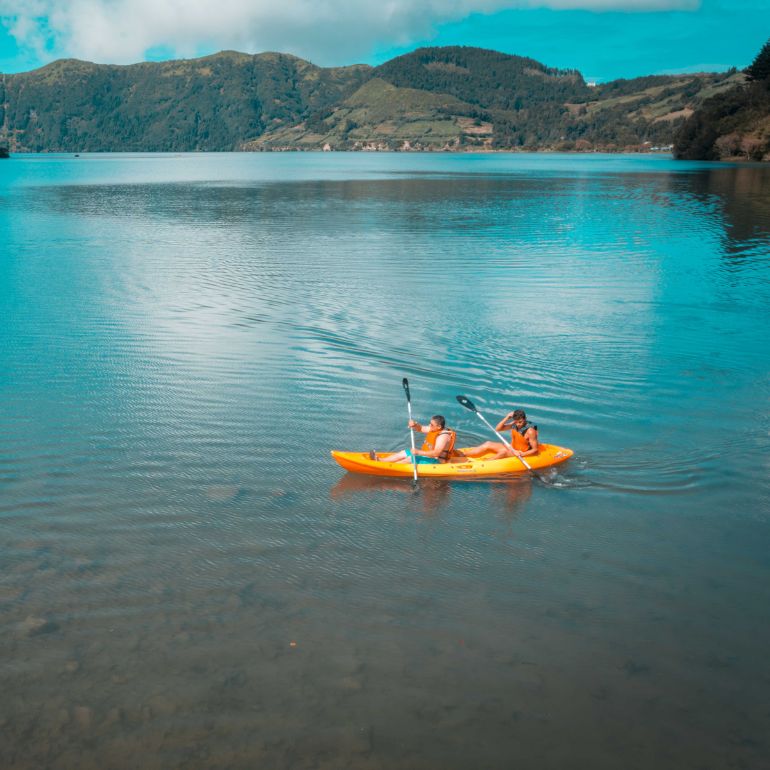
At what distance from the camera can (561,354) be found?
2031 cm

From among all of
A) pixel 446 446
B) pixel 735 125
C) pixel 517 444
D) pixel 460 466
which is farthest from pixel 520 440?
pixel 735 125

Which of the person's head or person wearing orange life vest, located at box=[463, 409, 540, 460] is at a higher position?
the person's head

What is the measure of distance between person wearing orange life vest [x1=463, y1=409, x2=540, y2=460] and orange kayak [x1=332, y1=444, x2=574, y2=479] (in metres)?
0.15

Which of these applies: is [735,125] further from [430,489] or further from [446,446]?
[430,489]

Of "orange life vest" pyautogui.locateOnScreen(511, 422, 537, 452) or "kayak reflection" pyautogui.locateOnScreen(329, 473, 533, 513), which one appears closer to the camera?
"kayak reflection" pyautogui.locateOnScreen(329, 473, 533, 513)

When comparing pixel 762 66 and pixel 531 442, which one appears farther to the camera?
pixel 762 66

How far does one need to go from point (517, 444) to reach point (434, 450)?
155cm

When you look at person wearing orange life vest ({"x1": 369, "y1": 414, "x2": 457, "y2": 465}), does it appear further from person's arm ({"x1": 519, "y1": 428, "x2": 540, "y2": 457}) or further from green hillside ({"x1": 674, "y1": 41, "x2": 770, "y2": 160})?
green hillside ({"x1": 674, "y1": 41, "x2": 770, "y2": 160})

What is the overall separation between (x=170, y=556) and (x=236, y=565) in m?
0.97

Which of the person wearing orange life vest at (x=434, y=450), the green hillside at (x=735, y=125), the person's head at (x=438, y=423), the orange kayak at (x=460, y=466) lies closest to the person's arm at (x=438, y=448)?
the person wearing orange life vest at (x=434, y=450)

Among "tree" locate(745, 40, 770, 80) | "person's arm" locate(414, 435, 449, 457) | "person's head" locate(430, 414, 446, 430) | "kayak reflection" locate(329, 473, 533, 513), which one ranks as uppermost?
"tree" locate(745, 40, 770, 80)

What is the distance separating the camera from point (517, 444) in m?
13.5

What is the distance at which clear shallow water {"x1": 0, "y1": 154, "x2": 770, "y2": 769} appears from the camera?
7.44 metres

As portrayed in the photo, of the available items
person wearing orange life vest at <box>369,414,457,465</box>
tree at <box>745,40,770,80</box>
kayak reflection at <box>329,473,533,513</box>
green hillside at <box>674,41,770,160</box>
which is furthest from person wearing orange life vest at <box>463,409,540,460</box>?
tree at <box>745,40,770,80</box>
